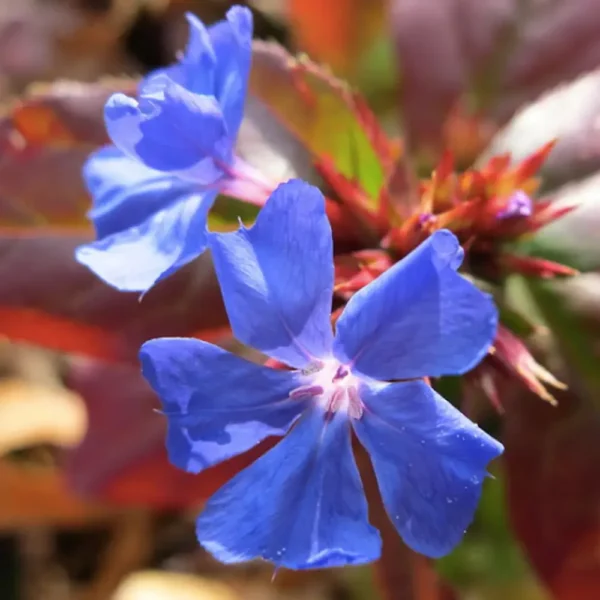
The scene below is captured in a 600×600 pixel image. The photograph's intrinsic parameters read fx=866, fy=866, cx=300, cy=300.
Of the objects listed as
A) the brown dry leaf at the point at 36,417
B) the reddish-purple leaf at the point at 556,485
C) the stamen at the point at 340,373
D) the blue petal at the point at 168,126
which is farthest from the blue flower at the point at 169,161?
the brown dry leaf at the point at 36,417

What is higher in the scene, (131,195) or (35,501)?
(131,195)

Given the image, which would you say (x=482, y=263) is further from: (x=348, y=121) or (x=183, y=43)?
(x=183, y=43)

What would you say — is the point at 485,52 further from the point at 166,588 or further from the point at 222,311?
the point at 166,588

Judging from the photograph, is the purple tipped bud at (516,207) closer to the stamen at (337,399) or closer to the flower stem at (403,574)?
the stamen at (337,399)

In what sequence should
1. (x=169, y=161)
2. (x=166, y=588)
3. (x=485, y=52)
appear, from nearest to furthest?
(x=169, y=161) < (x=485, y=52) < (x=166, y=588)

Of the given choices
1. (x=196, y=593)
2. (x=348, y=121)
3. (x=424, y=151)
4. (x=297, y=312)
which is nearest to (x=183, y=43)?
(x=424, y=151)

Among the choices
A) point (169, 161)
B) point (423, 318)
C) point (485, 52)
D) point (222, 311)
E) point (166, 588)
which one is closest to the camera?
point (423, 318)

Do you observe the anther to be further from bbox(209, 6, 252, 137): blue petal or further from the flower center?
bbox(209, 6, 252, 137): blue petal

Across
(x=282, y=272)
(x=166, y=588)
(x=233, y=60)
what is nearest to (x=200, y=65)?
(x=233, y=60)
